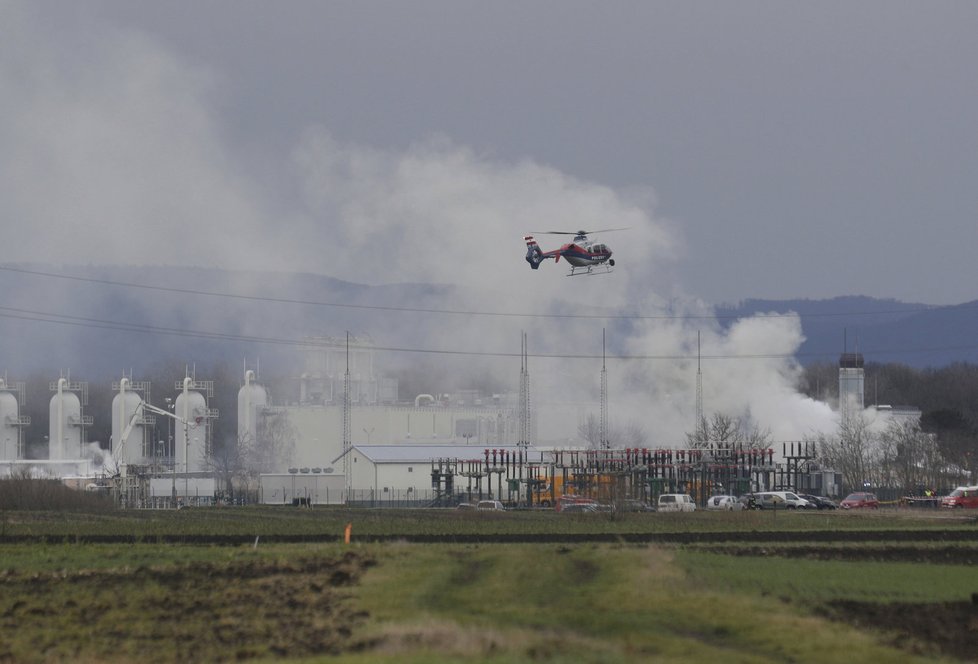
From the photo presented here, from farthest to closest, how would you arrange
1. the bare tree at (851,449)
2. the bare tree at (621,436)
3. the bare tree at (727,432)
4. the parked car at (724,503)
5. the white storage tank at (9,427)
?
the white storage tank at (9,427)
the bare tree at (621,436)
the bare tree at (727,432)
the bare tree at (851,449)
the parked car at (724,503)

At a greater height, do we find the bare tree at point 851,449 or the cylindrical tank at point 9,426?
the cylindrical tank at point 9,426

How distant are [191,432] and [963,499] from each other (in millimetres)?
95418

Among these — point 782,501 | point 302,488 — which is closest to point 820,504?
point 782,501

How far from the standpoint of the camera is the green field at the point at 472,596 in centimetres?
2722

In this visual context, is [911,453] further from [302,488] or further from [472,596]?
[472,596]

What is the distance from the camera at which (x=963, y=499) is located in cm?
10412

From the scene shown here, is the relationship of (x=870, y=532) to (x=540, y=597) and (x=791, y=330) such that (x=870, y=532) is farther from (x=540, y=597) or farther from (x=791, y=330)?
(x=791, y=330)

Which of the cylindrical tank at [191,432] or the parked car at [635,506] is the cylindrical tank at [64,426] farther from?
the parked car at [635,506]

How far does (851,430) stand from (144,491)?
2688 inches

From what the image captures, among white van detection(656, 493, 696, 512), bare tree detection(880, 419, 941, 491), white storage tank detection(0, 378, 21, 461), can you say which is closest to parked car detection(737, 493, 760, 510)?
white van detection(656, 493, 696, 512)

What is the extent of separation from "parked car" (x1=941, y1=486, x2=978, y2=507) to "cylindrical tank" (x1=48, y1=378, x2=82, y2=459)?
10950 cm

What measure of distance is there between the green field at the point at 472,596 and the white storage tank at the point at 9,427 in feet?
385

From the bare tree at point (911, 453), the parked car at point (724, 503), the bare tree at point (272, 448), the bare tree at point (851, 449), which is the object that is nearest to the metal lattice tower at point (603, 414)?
the bare tree at point (851, 449)

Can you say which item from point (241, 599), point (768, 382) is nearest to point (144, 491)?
point (768, 382)
